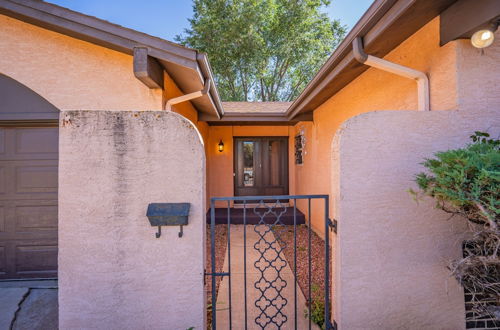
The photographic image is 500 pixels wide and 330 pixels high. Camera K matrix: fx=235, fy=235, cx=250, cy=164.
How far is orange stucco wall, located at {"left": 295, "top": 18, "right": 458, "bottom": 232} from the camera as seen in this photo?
2.36m

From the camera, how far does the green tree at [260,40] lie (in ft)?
47.9

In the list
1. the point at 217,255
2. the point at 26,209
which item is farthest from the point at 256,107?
the point at 26,209

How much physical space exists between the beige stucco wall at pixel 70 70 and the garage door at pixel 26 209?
32.0 inches

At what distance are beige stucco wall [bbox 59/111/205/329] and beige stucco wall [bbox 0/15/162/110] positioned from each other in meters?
1.64

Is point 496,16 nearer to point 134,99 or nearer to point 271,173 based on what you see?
point 134,99

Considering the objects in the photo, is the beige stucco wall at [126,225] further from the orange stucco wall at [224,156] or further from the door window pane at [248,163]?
the door window pane at [248,163]

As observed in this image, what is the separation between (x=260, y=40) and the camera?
592 inches

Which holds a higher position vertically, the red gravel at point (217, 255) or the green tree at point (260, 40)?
the green tree at point (260, 40)

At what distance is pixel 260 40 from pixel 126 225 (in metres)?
15.6

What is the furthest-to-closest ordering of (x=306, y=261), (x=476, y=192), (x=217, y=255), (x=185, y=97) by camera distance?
(x=217, y=255)
(x=306, y=261)
(x=185, y=97)
(x=476, y=192)

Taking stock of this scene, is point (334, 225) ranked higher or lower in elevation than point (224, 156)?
lower

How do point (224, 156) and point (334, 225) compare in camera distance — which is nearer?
point (334, 225)

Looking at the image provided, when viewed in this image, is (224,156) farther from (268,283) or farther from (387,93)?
(387,93)

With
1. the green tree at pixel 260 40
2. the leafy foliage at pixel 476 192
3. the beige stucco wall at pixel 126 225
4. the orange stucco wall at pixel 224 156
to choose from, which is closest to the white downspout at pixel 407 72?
the leafy foliage at pixel 476 192
